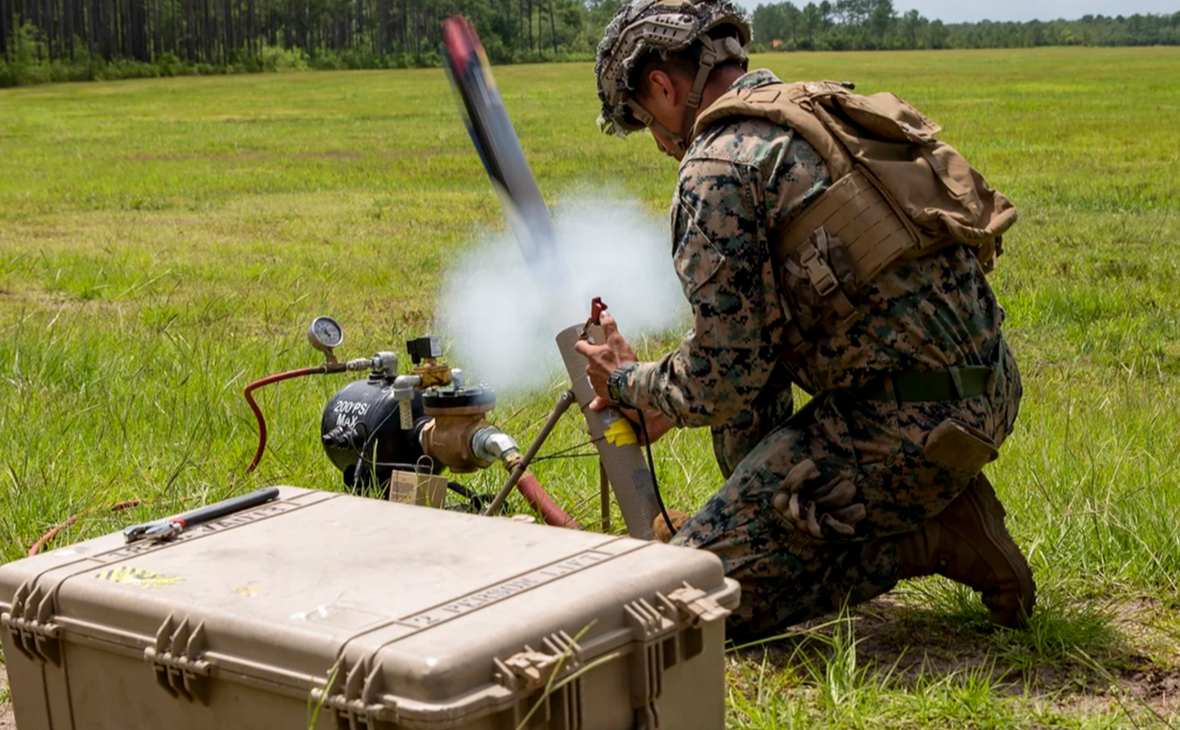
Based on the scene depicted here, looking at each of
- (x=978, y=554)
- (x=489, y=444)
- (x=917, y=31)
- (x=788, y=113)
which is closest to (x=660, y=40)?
(x=788, y=113)

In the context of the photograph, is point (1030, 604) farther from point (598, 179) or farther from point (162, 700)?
point (598, 179)

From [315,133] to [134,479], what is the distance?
27.4 metres

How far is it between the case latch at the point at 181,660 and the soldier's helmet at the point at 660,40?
1.91 m

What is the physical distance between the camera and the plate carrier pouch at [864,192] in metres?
3.20

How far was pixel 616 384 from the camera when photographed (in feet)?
11.6

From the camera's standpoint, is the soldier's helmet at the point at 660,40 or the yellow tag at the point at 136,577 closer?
the yellow tag at the point at 136,577

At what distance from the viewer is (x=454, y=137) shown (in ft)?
93.0

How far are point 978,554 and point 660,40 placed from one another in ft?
4.98

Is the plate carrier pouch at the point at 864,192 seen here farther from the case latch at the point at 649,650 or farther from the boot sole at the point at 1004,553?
the case latch at the point at 649,650

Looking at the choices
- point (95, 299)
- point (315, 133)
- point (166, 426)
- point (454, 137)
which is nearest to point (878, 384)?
point (166, 426)

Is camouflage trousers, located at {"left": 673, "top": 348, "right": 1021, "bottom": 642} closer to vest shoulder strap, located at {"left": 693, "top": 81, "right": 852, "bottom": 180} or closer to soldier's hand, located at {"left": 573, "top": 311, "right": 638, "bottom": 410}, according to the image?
soldier's hand, located at {"left": 573, "top": 311, "right": 638, "bottom": 410}

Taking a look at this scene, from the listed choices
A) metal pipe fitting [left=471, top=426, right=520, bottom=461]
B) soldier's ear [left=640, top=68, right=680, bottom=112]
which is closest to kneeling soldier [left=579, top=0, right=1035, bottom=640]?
soldier's ear [left=640, top=68, right=680, bottom=112]

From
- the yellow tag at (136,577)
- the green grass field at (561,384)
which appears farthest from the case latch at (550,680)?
the green grass field at (561,384)

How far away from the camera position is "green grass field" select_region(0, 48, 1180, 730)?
3.25 metres
